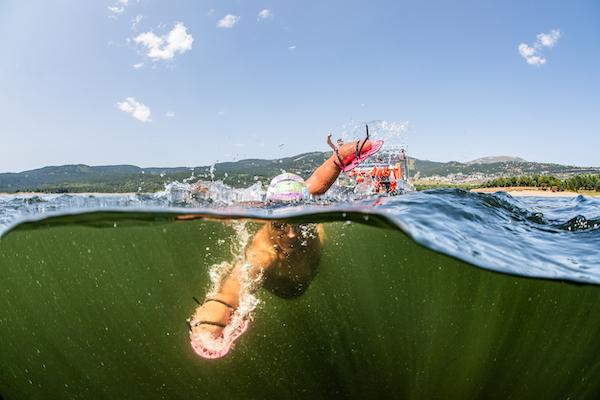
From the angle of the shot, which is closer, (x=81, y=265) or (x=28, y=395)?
(x=28, y=395)

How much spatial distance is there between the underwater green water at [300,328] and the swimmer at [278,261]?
0.17 meters

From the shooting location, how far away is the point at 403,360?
13.9ft

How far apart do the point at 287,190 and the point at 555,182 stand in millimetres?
15341

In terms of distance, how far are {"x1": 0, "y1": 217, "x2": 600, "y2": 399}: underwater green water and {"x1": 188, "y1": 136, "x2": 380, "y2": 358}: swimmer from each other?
171mm

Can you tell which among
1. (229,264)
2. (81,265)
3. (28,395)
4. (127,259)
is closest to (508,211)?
(229,264)

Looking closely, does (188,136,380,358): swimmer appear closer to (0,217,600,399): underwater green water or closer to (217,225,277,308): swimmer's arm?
(217,225,277,308): swimmer's arm

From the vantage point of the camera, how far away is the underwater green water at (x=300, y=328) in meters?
4.16

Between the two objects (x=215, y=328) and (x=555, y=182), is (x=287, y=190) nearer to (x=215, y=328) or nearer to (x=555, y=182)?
(x=215, y=328)

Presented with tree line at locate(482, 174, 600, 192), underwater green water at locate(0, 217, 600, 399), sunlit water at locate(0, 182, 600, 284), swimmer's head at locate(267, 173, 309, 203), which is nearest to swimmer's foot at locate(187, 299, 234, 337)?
underwater green water at locate(0, 217, 600, 399)

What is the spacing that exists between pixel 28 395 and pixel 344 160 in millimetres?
4535

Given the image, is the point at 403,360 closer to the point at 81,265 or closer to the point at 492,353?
the point at 492,353

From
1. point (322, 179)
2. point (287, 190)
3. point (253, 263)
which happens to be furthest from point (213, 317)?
point (322, 179)

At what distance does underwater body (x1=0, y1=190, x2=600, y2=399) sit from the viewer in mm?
4180

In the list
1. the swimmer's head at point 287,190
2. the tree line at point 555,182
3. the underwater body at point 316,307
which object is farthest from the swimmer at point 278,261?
the tree line at point 555,182
